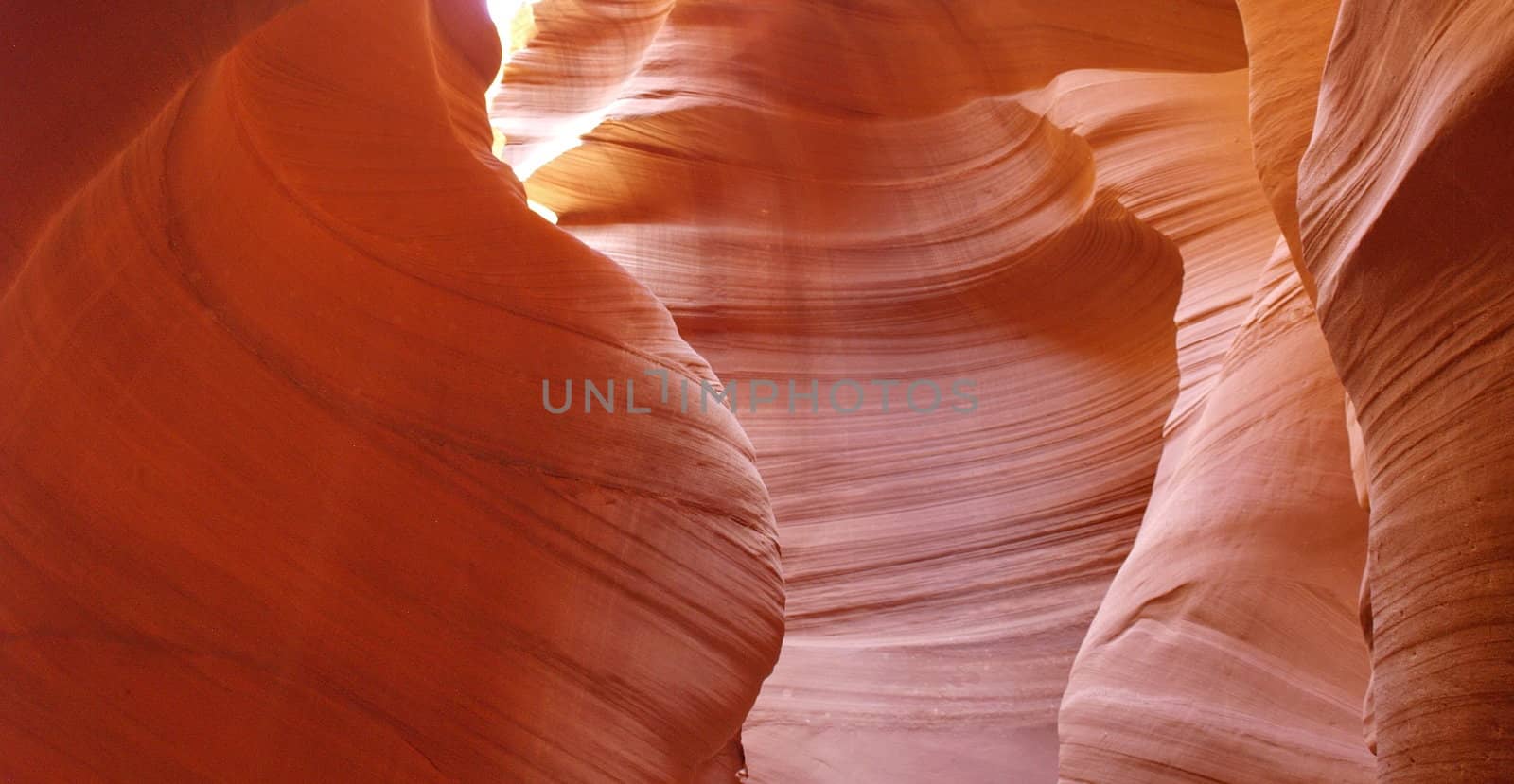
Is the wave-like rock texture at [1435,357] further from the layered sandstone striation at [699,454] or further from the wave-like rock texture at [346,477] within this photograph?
the wave-like rock texture at [346,477]

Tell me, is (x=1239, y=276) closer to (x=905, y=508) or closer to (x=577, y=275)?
(x=905, y=508)

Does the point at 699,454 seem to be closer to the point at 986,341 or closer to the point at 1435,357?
the point at 1435,357

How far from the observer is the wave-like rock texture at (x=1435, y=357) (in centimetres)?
158

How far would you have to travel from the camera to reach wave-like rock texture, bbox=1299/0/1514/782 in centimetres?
158

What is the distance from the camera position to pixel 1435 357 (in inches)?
68.8

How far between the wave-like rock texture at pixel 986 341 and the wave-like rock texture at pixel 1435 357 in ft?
5.20

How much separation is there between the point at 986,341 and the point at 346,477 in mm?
3770

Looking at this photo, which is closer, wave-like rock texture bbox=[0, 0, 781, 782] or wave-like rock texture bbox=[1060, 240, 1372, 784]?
wave-like rock texture bbox=[0, 0, 781, 782]

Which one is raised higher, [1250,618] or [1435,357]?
[1435,357]

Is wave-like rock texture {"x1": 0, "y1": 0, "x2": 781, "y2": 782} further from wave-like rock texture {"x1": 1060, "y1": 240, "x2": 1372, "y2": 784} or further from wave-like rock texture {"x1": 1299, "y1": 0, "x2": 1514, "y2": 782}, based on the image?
wave-like rock texture {"x1": 1299, "y1": 0, "x2": 1514, "y2": 782}

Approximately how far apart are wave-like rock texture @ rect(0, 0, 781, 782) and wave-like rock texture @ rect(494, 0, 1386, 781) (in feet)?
5.09

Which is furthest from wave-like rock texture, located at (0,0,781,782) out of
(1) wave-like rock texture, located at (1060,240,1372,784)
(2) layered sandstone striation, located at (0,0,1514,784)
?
(1) wave-like rock texture, located at (1060,240,1372,784)

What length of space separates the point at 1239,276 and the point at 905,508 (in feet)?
5.79

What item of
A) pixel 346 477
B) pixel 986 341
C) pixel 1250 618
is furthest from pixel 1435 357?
pixel 986 341
